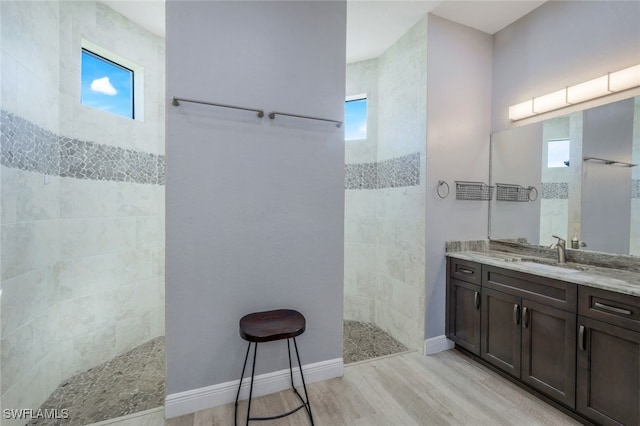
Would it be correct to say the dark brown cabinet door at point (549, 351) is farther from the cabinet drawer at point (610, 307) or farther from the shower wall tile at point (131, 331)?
the shower wall tile at point (131, 331)

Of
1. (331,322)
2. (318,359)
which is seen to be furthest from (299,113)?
(318,359)

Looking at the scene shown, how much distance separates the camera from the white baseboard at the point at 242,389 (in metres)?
1.71

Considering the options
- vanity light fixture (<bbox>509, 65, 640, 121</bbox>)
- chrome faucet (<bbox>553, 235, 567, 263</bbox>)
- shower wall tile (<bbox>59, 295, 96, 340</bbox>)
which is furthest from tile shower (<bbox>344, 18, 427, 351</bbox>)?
shower wall tile (<bbox>59, 295, 96, 340</bbox>)

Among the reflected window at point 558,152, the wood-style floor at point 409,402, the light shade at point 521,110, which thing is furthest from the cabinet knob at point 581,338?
the light shade at point 521,110

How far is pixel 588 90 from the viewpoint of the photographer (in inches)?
80.0

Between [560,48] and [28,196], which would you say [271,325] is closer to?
[28,196]

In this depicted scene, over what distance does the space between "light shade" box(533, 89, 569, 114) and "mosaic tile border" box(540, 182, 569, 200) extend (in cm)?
61

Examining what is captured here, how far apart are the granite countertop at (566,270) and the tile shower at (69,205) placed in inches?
115

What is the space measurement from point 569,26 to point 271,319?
10.1 ft

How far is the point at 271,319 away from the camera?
68.2 inches

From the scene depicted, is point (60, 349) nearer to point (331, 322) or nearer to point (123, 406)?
point (123, 406)

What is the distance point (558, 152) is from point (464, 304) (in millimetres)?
1429

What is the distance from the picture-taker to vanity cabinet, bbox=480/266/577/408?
66.8 inches

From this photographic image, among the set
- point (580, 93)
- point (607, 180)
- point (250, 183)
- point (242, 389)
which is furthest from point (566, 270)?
point (242, 389)
